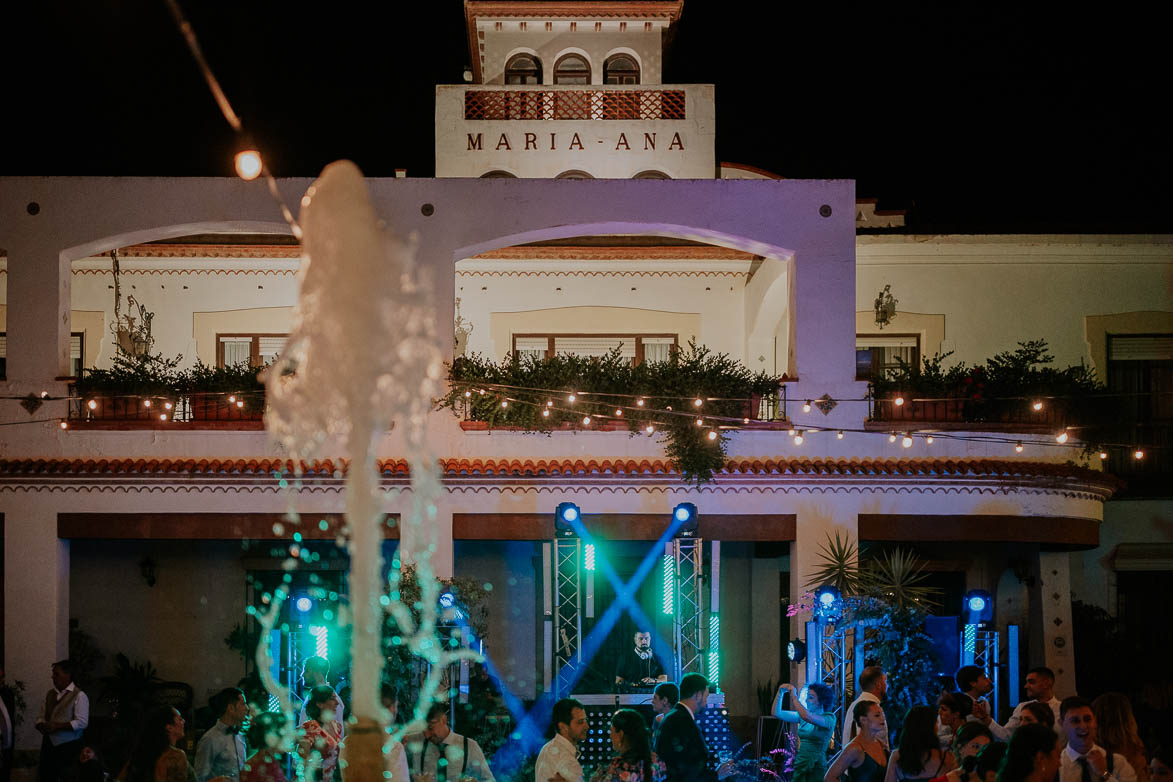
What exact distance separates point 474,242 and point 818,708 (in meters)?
8.02

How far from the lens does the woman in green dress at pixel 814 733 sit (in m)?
11.3

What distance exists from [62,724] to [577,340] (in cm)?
997

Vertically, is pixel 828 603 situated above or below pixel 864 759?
above

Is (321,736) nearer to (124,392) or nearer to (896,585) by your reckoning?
(896,585)

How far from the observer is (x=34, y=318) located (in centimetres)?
1631

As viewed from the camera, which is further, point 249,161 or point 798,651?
point 798,651

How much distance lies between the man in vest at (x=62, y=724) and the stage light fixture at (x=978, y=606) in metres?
10.1

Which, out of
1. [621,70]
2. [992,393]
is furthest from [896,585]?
[621,70]

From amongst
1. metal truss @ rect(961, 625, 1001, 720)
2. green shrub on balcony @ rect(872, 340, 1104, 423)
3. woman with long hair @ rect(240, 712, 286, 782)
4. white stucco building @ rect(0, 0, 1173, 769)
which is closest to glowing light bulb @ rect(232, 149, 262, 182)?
woman with long hair @ rect(240, 712, 286, 782)

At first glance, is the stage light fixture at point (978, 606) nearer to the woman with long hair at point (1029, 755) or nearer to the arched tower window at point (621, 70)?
the woman with long hair at point (1029, 755)

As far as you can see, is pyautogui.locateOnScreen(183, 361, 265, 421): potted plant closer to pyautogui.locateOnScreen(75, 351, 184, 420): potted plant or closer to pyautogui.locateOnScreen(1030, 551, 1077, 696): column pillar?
pyautogui.locateOnScreen(75, 351, 184, 420): potted plant

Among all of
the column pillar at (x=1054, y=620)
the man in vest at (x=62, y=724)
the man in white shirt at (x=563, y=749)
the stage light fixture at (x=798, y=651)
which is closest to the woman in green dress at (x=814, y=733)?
the man in white shirt at (x=563, y=749)

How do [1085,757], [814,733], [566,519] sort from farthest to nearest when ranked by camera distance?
[566,519]
[814,733]
[1085,757]

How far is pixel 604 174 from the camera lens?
20.4 meters
